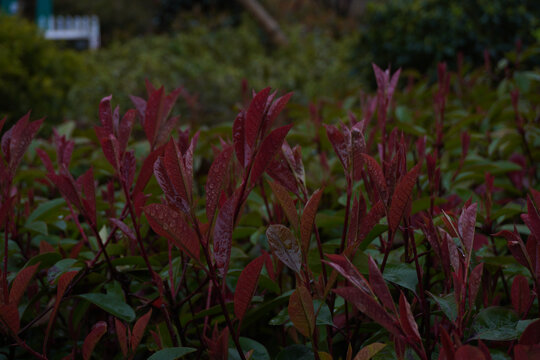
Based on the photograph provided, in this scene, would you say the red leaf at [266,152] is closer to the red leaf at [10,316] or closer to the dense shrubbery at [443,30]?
the red leaf at [10,316]

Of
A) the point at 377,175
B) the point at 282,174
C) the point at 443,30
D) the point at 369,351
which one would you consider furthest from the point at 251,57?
the point at 369,351

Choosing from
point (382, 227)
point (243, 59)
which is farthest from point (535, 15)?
point (243, 59)

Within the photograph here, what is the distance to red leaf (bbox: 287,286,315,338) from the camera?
590 millimetres

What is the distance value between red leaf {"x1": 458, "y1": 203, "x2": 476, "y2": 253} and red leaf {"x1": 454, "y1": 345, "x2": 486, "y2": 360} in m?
0.15

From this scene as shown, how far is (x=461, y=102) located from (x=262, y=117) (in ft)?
6.01

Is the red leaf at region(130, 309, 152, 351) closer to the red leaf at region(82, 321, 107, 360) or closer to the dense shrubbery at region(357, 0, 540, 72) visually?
the red leaf at region(82, 321, 107, 360)

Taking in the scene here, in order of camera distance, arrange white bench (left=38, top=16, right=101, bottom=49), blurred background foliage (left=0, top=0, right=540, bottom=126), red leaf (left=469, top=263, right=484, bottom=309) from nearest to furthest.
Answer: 1. red leaf (left=469, top=263, right=484, bottom=309)
2. blurred background foliage (left=0, top=0, right=540, bottom=126)
3. white bench (left=38, top=16, right=101, bottom=49)

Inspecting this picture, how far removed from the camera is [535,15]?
478cm

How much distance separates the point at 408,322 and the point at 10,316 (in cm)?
48

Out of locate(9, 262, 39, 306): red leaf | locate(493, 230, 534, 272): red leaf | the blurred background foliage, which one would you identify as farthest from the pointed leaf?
the blurred background foliage

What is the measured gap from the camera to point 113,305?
0.75m

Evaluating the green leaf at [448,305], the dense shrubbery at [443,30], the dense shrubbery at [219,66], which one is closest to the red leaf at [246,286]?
the green leaf at [448,305]

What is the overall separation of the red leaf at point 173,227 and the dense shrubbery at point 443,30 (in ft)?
13.2

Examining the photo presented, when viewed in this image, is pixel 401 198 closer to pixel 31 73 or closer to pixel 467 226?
pixel 467 226
